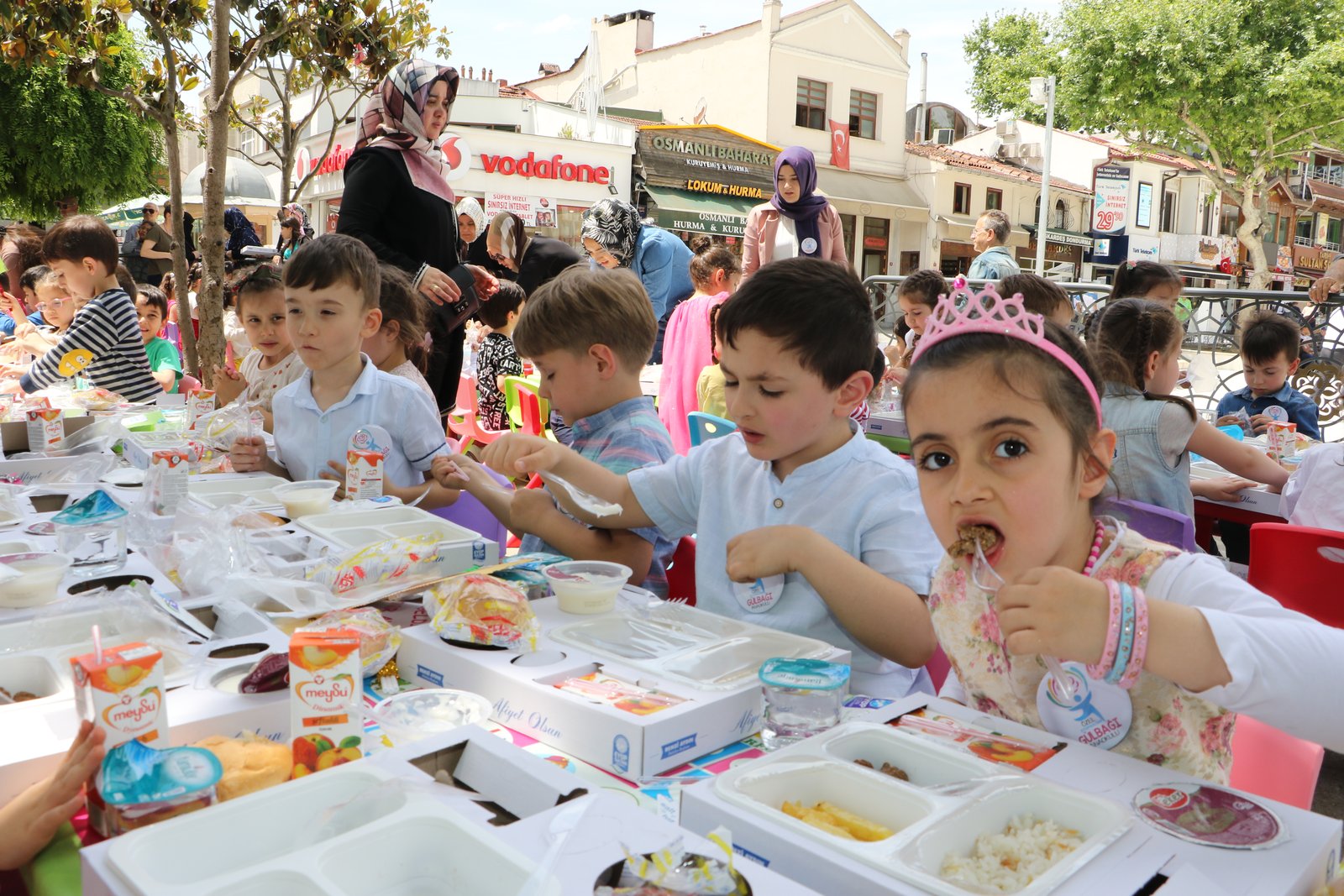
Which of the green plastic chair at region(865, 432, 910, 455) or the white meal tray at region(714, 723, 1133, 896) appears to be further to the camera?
the green plastic chair at region(865, 432, 910, 455)

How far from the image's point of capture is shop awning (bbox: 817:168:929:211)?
27859mm

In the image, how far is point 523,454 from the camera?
2.29 m

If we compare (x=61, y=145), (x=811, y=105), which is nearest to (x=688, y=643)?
(x=61, y=145)

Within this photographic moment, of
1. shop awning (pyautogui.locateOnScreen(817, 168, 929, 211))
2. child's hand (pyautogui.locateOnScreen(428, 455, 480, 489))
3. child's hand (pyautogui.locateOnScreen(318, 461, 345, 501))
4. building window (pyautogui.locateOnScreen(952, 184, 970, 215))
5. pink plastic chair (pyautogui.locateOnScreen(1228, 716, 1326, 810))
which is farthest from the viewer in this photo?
building window (pyautogui.locateOnScreen(952, 184, 970, 215))

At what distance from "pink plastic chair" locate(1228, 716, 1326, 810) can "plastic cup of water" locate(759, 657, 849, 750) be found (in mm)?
696

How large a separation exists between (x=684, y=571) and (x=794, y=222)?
17.5 ft

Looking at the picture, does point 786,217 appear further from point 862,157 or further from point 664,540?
point 862,157

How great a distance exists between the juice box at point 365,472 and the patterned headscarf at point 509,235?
216 inches

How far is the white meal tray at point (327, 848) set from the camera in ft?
3.03

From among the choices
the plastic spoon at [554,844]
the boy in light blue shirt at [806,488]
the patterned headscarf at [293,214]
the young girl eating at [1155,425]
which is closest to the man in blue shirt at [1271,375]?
the young girl eating at [1155,425]

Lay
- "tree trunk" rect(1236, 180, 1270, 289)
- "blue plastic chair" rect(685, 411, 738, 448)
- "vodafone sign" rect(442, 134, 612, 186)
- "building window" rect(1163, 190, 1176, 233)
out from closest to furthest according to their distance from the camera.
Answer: "blue plastic chair" rect(685, 411, 738, 448) < "tree trunk" rect(1236, 180, 1270, 289) < "vodafone sign" rect(442, 134, 612, 186) < "building window" rect(1163, 190, 1176, 233)

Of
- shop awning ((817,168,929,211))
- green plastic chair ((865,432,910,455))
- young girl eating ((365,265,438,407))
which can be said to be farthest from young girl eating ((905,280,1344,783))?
shop awning ((817,168,929,211))

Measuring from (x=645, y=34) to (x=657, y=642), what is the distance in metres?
30.2

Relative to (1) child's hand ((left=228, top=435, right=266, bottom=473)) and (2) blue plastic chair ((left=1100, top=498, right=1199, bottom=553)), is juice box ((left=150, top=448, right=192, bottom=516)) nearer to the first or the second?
(1) child's hand ((left=228, top=435, right=266, bottom=473))
